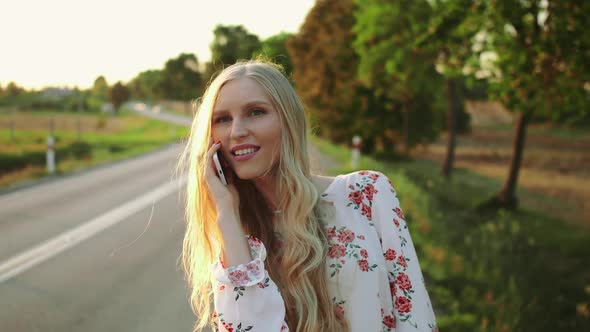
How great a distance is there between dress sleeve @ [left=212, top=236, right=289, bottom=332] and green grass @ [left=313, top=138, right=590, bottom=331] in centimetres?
346

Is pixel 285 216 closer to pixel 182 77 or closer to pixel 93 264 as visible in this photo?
pixel 93 264

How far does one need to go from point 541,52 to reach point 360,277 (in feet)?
34.6

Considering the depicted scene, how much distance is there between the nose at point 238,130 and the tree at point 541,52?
9.75m

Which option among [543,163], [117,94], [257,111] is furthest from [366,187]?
[117,94]

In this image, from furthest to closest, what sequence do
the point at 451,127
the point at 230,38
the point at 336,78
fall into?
the point at 230,38, the point at 336,78, the point at 451,127

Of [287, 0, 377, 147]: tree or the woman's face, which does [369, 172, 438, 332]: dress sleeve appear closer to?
the woman's face

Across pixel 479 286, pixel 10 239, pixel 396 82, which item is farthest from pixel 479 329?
pixel 396 82

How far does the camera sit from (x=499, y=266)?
9648 millimetres

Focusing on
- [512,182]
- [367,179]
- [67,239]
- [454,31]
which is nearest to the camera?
[367,179]

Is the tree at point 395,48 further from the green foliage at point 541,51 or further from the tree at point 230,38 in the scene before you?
the tree at point 230,38

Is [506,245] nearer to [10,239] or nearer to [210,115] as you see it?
[10,239]

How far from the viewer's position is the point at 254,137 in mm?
1960

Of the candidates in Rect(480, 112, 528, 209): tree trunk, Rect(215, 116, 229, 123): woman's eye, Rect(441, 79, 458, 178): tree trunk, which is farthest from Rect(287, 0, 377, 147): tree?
Rect(215, 116, 229, 123): woman's eye

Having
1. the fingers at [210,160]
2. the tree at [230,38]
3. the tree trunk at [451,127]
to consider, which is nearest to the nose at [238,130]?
the fingers at [210,160]
